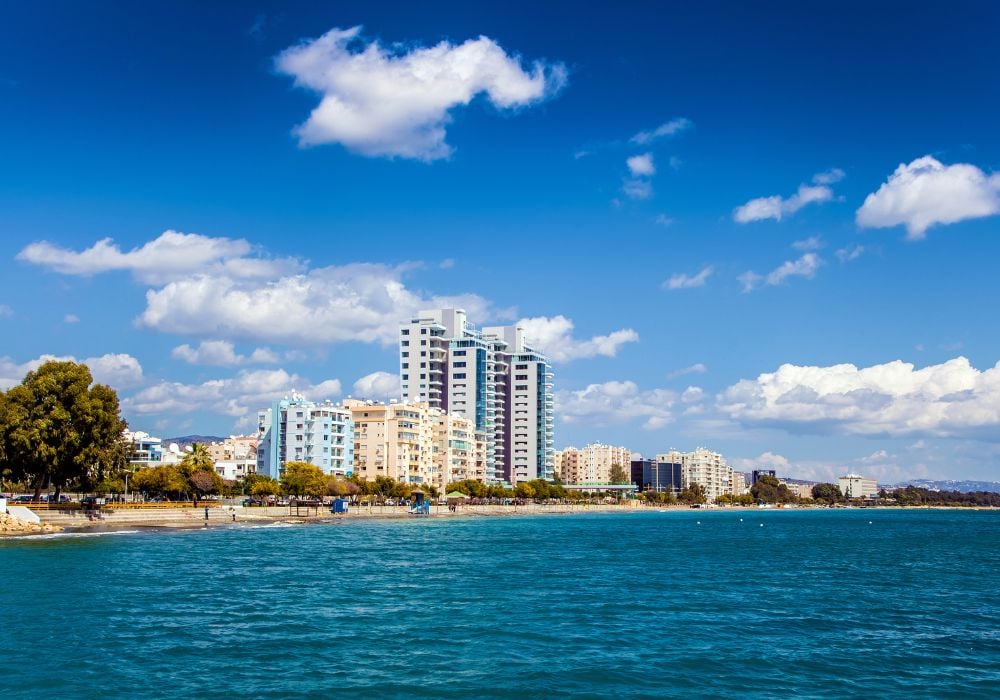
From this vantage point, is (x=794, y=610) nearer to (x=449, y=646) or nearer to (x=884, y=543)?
(x=449, y=646)

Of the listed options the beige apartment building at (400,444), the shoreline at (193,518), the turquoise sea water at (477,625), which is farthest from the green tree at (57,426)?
the beige apartment building at (400,444)

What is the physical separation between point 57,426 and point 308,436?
81.1m

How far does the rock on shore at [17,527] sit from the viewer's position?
239 ft

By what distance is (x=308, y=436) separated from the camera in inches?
6383

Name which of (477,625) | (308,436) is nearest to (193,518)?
(308,436)

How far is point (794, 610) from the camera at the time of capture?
41.5 m

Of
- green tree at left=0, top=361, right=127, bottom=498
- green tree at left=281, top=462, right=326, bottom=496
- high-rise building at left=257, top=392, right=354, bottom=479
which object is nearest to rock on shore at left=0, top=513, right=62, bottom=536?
green tree at left=0, top=361, right=127, bottom=498

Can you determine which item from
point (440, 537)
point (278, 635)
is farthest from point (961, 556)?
point (278, 635)

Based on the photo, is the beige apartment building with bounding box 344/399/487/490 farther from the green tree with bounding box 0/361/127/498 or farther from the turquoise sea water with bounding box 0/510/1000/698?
the turquoise sea water with bounding box 0/510/1000/698

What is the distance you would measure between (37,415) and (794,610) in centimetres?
→ 6696

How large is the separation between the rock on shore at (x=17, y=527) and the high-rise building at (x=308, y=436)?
84.9 m

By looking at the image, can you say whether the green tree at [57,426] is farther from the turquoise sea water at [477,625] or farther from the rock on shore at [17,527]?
the turquoise sea water at [477,625]

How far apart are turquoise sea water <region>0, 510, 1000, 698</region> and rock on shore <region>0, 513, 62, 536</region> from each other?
22.6 ft

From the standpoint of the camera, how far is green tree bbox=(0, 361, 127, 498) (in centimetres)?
7981
